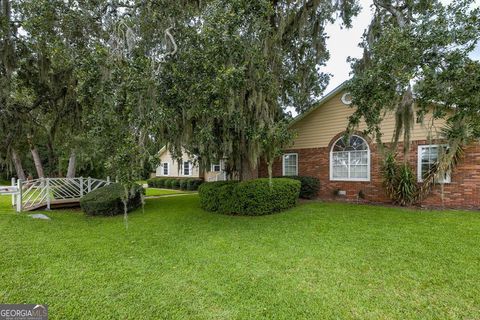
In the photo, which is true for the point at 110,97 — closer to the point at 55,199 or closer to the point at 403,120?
the point at 403,120

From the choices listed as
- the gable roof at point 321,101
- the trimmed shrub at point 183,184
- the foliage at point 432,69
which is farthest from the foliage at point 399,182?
the trimmed shrub at point 183,184

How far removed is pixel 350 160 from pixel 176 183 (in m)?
13.8

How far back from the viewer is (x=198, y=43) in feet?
16.2

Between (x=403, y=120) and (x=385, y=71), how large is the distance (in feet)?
6.02

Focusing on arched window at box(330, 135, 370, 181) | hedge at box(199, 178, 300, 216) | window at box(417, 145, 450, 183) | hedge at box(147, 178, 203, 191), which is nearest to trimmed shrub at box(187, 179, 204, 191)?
hedge at box(147, 178, 203, 191)

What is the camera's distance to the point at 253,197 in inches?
299

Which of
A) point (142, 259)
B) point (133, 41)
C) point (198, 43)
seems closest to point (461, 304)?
point (142, 259)

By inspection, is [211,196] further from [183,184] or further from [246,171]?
[183,184]

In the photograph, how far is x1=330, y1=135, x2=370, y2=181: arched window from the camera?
9383mm

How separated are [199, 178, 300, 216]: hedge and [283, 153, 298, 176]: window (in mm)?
3085

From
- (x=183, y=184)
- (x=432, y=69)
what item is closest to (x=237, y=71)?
(x=432, y=69)

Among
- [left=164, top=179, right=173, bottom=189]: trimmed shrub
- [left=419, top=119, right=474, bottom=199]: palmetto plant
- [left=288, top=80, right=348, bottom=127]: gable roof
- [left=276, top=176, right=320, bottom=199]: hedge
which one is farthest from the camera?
[left=164, top=179, right=173, bottom=189]: trimmed shrub

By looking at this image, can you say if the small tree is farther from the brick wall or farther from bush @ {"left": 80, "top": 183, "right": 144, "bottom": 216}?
the brick wall

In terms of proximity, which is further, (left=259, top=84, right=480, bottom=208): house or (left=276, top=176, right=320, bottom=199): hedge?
(left=276, top=176, right=320, bottom=199): hedge
